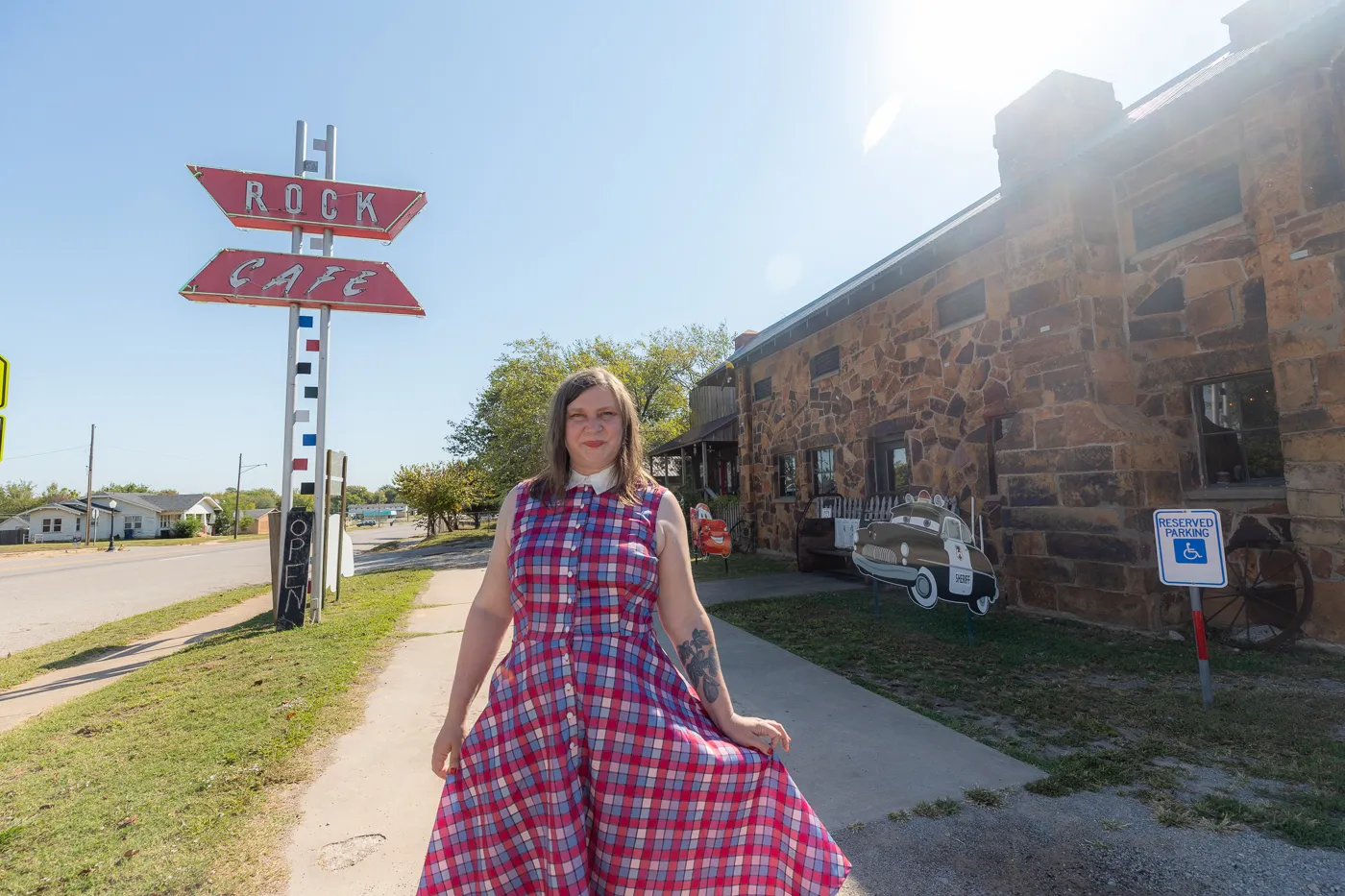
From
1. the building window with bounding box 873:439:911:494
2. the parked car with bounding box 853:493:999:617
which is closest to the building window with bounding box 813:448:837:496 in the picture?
the building window with bounding box 873:439:911:494

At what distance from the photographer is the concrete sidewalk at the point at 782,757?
2.52 m

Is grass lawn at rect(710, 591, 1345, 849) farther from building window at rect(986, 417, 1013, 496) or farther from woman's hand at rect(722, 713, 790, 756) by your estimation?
woman's hand at rect(722, 713, 790, 756)

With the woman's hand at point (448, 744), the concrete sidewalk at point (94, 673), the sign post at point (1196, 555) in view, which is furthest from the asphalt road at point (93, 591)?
the sign post at point (1196, 555)

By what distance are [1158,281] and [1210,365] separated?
1006mm

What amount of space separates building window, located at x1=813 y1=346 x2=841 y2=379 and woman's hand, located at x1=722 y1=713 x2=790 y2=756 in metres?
10.1

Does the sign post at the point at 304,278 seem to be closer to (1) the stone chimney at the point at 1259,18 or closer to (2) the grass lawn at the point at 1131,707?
(2) the grass lawn at the point at 1131,707

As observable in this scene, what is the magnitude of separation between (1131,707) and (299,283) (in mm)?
9418

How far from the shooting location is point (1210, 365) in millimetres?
5824

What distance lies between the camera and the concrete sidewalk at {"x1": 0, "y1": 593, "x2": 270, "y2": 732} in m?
5.07

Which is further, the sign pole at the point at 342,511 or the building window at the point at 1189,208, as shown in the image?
the sign pole at the point at 342,511

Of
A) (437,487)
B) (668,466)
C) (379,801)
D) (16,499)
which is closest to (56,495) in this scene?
(16,499)

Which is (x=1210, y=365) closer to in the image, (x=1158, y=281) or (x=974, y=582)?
(x=1158, y=281)

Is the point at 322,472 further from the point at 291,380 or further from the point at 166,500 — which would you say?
the point at 166,500

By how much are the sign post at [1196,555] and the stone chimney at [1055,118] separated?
472 centimetres
